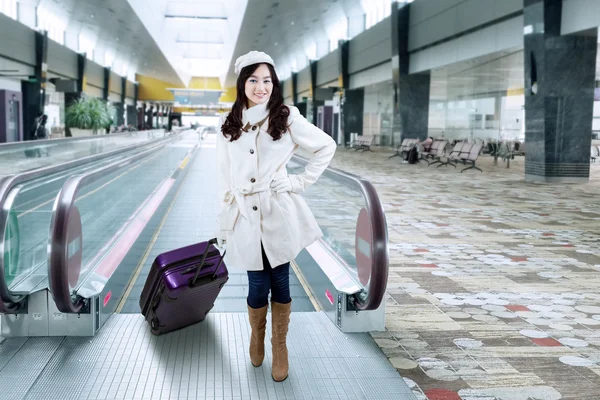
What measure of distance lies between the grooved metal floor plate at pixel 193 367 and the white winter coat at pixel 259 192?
68 cm

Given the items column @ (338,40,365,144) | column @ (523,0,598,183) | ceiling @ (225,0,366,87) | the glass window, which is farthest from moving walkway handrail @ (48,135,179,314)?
column @ (338,40,365,144)

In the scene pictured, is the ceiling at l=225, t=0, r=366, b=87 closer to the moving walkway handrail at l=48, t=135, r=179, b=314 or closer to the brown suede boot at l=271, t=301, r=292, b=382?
the moving walkway handrail at l=48, t=135, r=179, b=314

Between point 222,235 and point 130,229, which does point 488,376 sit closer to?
point 222,235

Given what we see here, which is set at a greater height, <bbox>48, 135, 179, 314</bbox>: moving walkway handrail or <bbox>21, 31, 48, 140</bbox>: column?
<bbox>21, 31, 48, 140</bbox>: column

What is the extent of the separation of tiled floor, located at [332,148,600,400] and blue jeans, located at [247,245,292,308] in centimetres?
82

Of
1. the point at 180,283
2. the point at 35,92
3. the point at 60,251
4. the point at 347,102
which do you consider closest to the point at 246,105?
the point at 180,283

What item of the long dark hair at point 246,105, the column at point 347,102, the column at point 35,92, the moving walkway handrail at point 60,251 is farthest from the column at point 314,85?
the long dark hair at point 246,105

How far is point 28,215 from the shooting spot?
4488 millimetres

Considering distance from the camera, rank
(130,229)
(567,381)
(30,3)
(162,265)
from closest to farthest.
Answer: (567,381), (162,265), (130,229), (30,3)

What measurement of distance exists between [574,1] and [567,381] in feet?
45.0

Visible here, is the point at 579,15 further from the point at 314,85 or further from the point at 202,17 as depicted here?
the point at 314,85

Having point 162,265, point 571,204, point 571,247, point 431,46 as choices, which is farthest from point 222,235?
point 431,46

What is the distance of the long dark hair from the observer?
9.98 ft

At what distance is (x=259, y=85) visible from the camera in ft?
10.1
